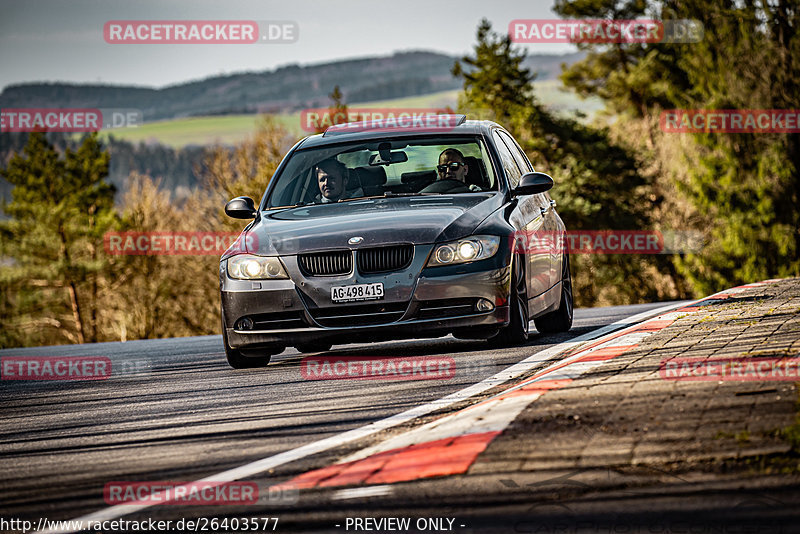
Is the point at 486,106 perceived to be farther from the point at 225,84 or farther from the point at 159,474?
the point at 225,84

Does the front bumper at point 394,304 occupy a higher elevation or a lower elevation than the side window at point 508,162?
lower

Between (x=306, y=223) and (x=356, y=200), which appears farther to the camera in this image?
(x=356, y=200)

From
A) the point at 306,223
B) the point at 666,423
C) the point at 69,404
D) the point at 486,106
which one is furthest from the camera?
the point at 486,106

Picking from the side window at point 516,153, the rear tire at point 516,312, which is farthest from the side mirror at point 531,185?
the side window at point 516,153

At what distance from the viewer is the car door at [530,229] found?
9.32m

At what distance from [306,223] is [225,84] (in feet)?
641

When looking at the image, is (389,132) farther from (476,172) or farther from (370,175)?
(476,172)

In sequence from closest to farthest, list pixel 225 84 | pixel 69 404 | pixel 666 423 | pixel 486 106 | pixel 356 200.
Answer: pixel 666 423 → pixel 69 404 → pixel 356 200 → pixel 486 106 → pixel 225 84

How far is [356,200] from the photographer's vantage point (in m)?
9.78

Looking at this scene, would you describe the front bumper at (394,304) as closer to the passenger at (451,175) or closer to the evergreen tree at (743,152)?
the passenger at (451,175)

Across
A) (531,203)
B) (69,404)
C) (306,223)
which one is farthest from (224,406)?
(531,203)

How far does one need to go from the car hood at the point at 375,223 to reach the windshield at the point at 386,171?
340 millimetres

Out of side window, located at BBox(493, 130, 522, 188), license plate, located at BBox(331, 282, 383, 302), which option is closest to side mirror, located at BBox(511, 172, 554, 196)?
side window, located at BBox(493, 130, 522, 188)

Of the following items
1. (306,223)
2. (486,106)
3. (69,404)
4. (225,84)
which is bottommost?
(69,404)
